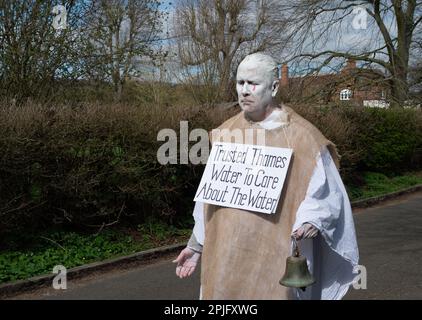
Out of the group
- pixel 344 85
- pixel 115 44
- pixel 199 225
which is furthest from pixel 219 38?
pixel 199 225

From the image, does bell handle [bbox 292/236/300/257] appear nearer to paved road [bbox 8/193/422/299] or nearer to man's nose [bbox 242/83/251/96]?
man's nose [bbox 242/83/251/96]

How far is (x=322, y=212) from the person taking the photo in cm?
293

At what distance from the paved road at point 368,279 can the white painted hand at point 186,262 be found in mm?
2777

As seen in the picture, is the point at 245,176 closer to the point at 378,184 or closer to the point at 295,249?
the point at 295,249

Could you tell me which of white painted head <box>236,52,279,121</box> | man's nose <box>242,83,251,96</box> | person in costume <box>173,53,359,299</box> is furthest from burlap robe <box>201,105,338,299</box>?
man's nose <box>242,83,251,96</box>

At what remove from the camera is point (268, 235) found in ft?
Result: 10.2

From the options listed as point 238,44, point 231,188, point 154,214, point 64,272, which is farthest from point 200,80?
point 231,188

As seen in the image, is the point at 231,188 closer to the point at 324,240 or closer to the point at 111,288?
the point at 324,240

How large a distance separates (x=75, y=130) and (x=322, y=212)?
5.42 meters

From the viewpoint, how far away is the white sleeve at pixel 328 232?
2953 millimetres

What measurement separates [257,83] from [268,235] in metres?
0.86

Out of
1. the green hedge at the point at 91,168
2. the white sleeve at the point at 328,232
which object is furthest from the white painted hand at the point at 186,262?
the green hedge at the point at 91,168

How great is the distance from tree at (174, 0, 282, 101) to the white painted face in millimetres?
22643

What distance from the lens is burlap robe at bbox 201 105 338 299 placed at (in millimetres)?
3104
